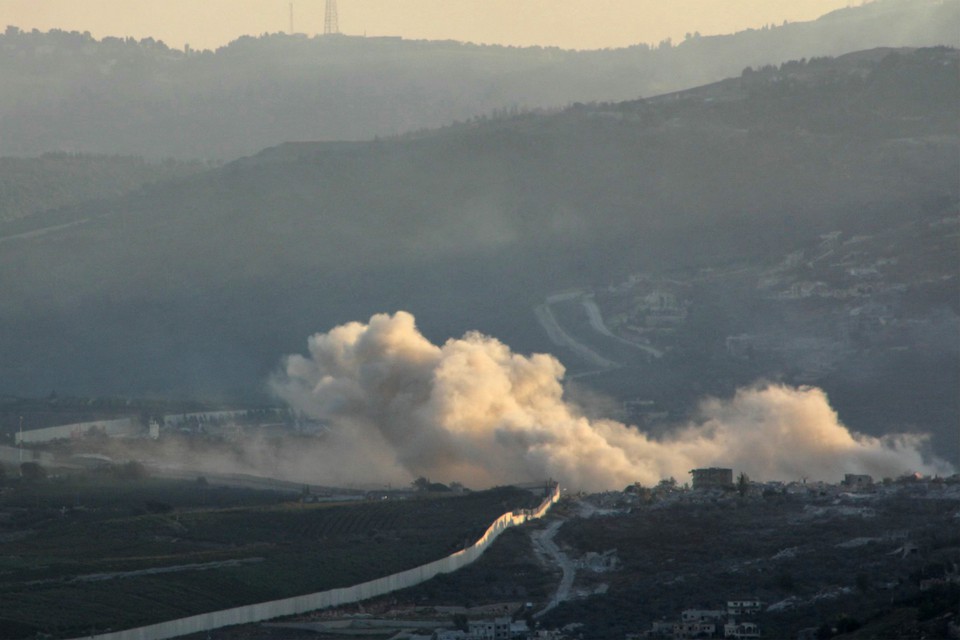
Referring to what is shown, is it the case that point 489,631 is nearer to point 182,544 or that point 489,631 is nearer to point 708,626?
point 708,626

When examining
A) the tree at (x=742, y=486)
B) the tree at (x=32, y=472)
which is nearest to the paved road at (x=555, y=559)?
the tree at (x=742, y=486)

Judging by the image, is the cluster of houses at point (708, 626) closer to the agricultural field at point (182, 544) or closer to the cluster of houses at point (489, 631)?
the cluster of houses at point (489, 631)

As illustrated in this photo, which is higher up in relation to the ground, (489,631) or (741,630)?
(489,631)

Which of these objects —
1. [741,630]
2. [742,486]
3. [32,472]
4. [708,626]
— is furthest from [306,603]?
[32,472]

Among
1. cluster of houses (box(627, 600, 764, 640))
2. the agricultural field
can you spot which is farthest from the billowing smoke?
Result: cluster of houses (box(627, 600, 764, 640))

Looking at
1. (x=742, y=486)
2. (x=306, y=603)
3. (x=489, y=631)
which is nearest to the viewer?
(x=489, y=631)
